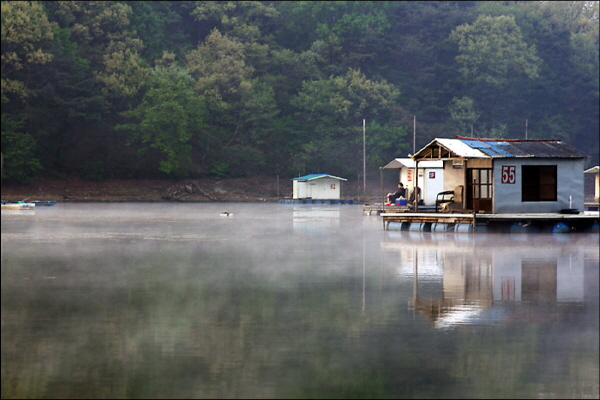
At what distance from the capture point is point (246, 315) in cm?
1171

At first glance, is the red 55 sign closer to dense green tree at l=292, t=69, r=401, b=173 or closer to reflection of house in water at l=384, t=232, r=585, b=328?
reflection of house in water at l=384, t=232, r=585, b=328

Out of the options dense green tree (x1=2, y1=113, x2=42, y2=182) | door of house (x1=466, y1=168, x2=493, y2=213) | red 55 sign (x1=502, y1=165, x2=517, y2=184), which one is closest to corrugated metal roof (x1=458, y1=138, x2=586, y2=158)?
red 55 sign (x1=502, y1=165, x2=517, y2=184)

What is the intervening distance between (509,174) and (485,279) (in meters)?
17.1

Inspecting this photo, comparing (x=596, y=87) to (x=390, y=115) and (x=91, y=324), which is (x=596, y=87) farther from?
(x=91, y=324)

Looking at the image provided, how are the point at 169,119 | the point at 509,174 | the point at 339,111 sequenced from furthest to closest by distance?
the point at 339,111 < the point at 169,119 < the point at 509,174

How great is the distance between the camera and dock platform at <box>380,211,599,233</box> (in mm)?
30562

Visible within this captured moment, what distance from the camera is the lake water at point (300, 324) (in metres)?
8.06

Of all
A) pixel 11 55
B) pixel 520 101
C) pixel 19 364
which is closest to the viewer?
pixel 19 364

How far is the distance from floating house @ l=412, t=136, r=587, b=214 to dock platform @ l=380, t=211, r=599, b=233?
992mm

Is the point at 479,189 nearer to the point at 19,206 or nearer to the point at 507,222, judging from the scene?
the point at 507,222

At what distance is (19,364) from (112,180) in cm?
7266

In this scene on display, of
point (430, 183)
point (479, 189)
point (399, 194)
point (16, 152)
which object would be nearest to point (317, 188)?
point (16, 152)

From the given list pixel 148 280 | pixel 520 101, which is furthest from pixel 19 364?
pixel 520 101

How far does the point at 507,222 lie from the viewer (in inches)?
1248
